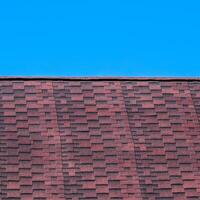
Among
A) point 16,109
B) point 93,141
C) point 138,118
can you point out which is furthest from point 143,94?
point 16,109

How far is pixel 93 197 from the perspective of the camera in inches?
509

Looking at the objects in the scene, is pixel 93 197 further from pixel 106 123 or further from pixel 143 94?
pixel 143 94

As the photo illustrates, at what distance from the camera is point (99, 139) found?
13977mm

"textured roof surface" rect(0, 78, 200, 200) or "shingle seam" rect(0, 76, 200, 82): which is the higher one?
"shingle seam" rect(0, 76, 200, 82)

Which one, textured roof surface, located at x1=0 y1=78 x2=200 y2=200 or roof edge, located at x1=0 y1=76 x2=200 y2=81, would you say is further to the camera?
roof edge, located at x1=0 y1=76 x2=200 y2=81

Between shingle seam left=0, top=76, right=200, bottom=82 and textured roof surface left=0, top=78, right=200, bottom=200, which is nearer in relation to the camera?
textured roof surface left=0, top=78, right=200, bottom=200

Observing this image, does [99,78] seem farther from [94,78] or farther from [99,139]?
[99,139]

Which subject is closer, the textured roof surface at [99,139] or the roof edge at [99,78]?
the textured roof surface at [99,139]

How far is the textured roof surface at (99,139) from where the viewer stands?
1309 centimetres

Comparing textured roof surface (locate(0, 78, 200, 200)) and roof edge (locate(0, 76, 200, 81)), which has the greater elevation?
roof edge (locate(0, 76, 200, 81))

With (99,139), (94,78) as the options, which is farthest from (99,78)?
(99,139)

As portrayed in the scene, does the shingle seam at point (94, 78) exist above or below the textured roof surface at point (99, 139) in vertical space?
above

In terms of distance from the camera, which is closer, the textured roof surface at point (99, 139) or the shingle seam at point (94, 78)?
the textured roof surface at point (99, 139)

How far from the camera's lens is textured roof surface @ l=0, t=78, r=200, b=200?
13.1 m
